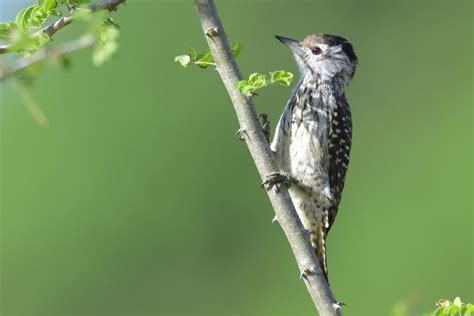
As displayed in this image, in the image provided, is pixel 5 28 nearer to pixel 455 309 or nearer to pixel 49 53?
pixel 49 53

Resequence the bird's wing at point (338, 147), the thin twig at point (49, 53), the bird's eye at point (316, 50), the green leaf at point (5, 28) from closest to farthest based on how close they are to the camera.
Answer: the thin twig at point (49, 53) → the green leaf at point (5, 28) → the bird's wing at point (338, 147) → the bird's eye at point (316, 50)

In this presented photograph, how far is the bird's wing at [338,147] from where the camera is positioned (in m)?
6.14

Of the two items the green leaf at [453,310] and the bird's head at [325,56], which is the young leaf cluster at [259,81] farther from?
the bird's head at [325,56]

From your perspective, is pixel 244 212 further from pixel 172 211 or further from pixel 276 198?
pixel 276 198

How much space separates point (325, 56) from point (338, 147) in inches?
29.3

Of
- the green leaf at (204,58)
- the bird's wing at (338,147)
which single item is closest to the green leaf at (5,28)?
the green leaf at (204,58)

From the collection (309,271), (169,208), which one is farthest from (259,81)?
(169,208)

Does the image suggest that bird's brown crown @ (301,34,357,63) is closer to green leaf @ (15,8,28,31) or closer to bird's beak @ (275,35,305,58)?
bird's beak @ (275,35,305,58)

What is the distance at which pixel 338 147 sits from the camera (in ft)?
20.4

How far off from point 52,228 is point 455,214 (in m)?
8.61

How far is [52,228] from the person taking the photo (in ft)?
67.9

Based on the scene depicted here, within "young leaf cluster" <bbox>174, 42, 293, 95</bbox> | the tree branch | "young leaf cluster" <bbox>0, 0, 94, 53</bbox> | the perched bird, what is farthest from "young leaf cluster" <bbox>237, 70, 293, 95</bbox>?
the perched bird

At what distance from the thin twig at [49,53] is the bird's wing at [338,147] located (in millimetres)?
3965

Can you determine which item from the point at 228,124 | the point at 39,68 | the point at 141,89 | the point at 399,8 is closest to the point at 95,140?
the point at 141,89
